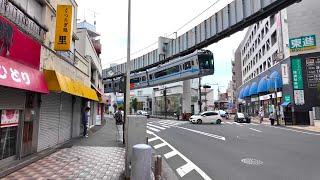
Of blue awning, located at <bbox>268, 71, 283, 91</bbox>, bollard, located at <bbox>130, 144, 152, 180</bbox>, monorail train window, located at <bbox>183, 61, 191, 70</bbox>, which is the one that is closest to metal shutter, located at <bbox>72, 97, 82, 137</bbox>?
bollard, located at <bbox>130, 144, 152, 180</bbox>

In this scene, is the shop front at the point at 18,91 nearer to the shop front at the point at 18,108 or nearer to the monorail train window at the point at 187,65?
the shop front at the point at 18,108

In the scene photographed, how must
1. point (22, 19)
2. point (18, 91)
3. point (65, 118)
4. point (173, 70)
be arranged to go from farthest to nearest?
point (173, 70)
point (65, 118)
point (22, 19)
point (18, 91)

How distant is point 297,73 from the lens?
35.9 m

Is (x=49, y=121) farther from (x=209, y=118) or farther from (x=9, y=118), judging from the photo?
(x=209, y=118)

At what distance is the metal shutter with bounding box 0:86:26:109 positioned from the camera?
27.2ft

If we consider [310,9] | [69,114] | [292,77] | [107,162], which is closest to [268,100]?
[292,77]

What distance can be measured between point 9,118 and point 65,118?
6.56 metres

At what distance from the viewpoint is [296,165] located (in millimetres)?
9969

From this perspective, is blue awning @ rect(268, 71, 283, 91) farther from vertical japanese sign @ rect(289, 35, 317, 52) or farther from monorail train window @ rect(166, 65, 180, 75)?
monorail train window @ rect(166, 65, 180, 75)

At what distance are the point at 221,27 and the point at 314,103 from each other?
17.9 meters

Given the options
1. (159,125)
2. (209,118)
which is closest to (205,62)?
(159,125)

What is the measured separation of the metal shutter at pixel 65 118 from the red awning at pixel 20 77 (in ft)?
15.1

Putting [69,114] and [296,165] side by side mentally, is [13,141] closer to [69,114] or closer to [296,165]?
[69,114]

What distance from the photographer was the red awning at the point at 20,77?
708 cm
